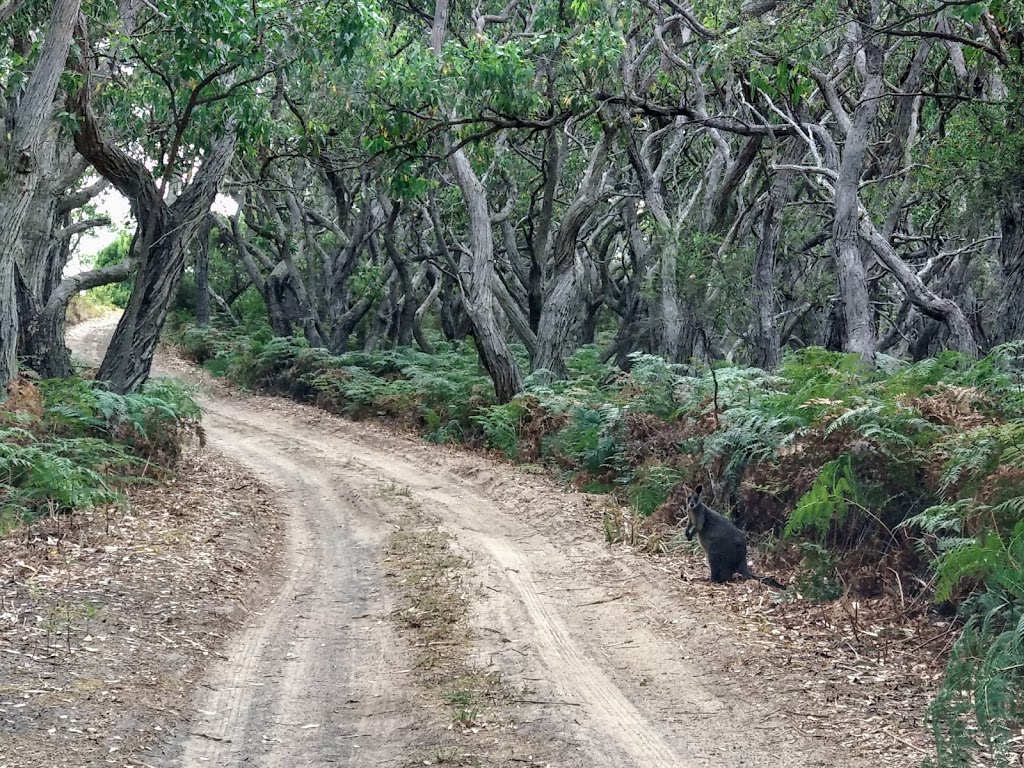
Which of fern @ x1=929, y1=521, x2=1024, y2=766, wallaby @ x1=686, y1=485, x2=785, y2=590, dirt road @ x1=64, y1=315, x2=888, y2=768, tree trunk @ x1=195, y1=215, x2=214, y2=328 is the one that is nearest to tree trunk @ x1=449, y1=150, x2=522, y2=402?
dirt road @ x1=64, y1=315, x2=888, y2=768

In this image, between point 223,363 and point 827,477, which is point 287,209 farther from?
point 827,477

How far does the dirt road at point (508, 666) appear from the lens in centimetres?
548

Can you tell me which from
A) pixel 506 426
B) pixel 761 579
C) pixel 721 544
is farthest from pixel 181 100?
pixel 761 579

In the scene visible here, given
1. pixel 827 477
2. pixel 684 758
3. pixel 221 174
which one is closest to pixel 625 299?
pixel 221 174

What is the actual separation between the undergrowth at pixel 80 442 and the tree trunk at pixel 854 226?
26.9ft

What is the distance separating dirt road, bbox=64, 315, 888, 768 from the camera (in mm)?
5480

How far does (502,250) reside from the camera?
2720 centimetres

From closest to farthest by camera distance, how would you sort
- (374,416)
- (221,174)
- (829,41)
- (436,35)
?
1. (829,41)
2. (221,174)
3. (436,35)
4. (374,416)

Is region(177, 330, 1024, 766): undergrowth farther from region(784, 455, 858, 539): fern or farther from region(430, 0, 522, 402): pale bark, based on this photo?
region(430, 0, 522, 402): pale bark

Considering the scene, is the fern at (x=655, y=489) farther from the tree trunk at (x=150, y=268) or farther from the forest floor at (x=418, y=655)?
the tree trunk at (x=150, y=268)

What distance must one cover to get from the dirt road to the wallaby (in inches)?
8.2

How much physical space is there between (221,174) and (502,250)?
14.0 meters

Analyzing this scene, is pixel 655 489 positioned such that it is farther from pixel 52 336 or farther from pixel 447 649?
pixel 52 336

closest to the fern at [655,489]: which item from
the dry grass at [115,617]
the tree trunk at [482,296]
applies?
the dry grass at [115,617]
